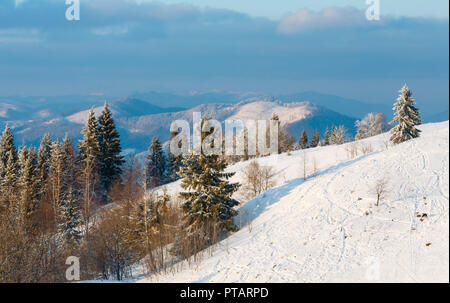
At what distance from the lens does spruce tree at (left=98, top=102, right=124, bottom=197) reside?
46.1 m

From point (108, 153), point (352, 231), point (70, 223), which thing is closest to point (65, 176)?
point (108, 153)

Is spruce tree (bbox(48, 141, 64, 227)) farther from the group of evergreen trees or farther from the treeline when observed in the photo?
the treeline

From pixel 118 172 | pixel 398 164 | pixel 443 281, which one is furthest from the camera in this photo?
pixel 118 172

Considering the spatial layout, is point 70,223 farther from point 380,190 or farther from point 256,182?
point 380,190

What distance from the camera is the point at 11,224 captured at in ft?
70.3

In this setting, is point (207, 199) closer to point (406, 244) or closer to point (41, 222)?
point (406, 244)

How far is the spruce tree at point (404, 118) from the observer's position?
40.1m

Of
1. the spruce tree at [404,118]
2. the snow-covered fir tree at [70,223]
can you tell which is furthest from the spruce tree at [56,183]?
the spruce tree at [404,118]

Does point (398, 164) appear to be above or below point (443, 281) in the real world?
above

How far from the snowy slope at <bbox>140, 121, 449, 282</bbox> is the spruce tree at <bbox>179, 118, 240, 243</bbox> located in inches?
65.4

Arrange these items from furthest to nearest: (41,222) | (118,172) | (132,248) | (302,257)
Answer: (118,172) → (41,222) → (132,248) → (302,257)

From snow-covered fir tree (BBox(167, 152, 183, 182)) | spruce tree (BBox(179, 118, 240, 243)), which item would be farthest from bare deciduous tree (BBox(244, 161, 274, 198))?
snow-covered fir tree (BBox(167, 152, 183, 182))

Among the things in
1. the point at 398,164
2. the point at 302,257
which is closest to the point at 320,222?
the point at 302,257
